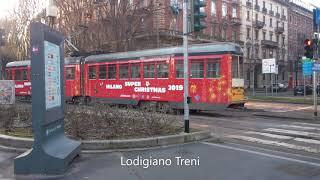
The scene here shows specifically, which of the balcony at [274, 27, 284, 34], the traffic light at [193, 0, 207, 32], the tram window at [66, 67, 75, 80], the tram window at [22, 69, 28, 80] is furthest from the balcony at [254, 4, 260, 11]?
the traffic light at [193, 0, 207, 32]

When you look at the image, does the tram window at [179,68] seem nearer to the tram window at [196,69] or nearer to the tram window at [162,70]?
the tram window at [196,69]

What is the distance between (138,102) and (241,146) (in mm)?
11898

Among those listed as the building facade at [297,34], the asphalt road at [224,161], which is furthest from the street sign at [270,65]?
the building facade at [297,34]

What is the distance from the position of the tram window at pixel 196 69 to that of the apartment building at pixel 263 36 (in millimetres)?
55499

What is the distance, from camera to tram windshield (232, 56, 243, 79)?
64.9ft

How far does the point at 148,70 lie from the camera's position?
2219cm

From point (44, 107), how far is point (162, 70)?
549 inches

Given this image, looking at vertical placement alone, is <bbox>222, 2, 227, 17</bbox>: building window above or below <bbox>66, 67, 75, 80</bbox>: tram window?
above

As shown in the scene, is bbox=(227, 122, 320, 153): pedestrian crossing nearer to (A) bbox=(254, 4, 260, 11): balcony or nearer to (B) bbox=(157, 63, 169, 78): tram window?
(B) bbox=(157, 63, 169, 78): tram window

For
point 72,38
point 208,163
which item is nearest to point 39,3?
point 72,38

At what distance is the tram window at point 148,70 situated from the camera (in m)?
22.0

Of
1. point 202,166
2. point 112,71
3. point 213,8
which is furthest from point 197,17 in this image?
point 213,8

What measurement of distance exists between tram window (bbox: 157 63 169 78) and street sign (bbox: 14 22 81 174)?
1285 centimetres

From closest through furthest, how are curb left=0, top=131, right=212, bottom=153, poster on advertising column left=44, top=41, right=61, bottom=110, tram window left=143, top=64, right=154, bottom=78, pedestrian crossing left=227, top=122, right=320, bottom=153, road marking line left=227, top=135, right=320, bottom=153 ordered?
poster on advertising column left=44, top=41, right=61, bottom=110 → curb left=0, top=131, right=212, bottom=153 → road marking line left=227, top=135, right=320, bottom=153 → pedestrian crossing left=227, top=122, right=320, bottom=153 → tram window left=143, top=64, right=154, bottom=78
